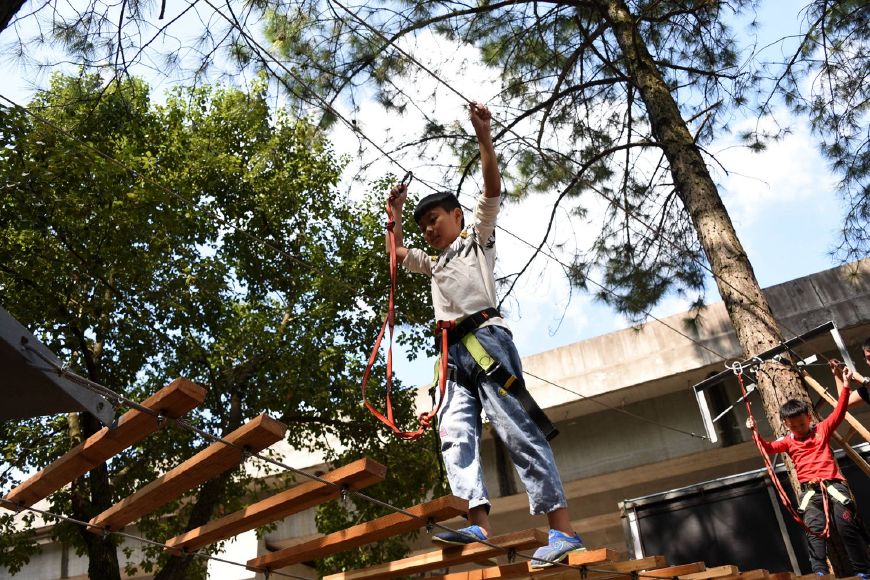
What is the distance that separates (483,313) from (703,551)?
506 centimetres

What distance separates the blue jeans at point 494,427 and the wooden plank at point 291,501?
0.36m

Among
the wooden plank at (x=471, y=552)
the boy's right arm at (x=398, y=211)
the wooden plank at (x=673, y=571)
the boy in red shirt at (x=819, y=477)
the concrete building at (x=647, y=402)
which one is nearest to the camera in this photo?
the wooden plank at (x=471, y=552)

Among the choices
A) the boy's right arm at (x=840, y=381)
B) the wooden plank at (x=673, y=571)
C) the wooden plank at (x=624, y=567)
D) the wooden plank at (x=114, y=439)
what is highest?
the boy's right arm at (x=840, y=381)

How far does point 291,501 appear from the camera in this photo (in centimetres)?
335

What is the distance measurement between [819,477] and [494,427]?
110 inches

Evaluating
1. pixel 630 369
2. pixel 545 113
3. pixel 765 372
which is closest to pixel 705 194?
pixel 765 372

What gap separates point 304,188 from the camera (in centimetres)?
1168

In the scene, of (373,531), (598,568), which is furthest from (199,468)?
(598,568)

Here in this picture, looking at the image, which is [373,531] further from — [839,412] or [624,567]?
[839,412]

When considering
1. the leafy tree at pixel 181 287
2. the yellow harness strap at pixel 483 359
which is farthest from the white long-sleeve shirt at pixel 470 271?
the leafy tree at pixel 181 287

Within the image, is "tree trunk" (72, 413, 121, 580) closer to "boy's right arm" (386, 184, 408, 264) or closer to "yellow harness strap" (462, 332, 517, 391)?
"boy's right arm" (386, 184, 408, 264)

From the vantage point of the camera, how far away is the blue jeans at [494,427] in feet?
11.1

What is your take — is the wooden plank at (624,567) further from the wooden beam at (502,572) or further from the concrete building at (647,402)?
the concrete building at (647,402)

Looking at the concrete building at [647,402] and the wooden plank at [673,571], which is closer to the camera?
the wooden plank at [673,571]
